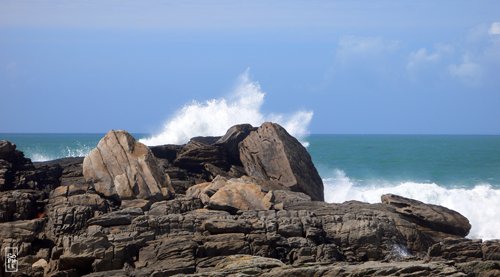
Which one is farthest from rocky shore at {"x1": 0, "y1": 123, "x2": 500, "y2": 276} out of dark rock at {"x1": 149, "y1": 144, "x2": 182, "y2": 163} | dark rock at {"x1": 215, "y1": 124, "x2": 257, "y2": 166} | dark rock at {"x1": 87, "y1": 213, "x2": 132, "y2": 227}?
dark rock at {"x1": 215, "y1": 124, "x2": 257, "y2": 166}

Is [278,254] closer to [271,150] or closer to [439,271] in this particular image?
[439,271]

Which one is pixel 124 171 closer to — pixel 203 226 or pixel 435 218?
pixel 203 226

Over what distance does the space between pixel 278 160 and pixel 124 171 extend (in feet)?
18.4

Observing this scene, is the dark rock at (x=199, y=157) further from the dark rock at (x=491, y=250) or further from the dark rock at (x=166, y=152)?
the dark rock at (x=491, y=250)

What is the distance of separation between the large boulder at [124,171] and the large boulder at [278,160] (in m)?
4.14

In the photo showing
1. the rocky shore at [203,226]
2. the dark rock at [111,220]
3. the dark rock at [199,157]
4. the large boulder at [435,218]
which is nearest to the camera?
the rocky shore at [203,226]

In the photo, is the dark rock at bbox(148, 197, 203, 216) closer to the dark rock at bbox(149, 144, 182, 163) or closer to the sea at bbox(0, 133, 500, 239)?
the dark rock at bbox(149, 144, 182, 163)

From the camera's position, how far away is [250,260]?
20.6 metres

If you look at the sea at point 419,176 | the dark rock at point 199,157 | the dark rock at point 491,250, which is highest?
the sea at point 419,176

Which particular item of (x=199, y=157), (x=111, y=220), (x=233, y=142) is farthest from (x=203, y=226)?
(x=233, y=142)

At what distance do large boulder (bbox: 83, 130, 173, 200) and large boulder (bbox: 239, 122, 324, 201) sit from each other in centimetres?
414

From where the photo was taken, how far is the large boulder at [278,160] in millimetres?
29609

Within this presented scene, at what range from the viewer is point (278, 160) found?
30109 mm

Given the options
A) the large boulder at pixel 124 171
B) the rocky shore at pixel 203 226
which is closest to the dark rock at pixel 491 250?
the rocky shore at pixel 203 226
